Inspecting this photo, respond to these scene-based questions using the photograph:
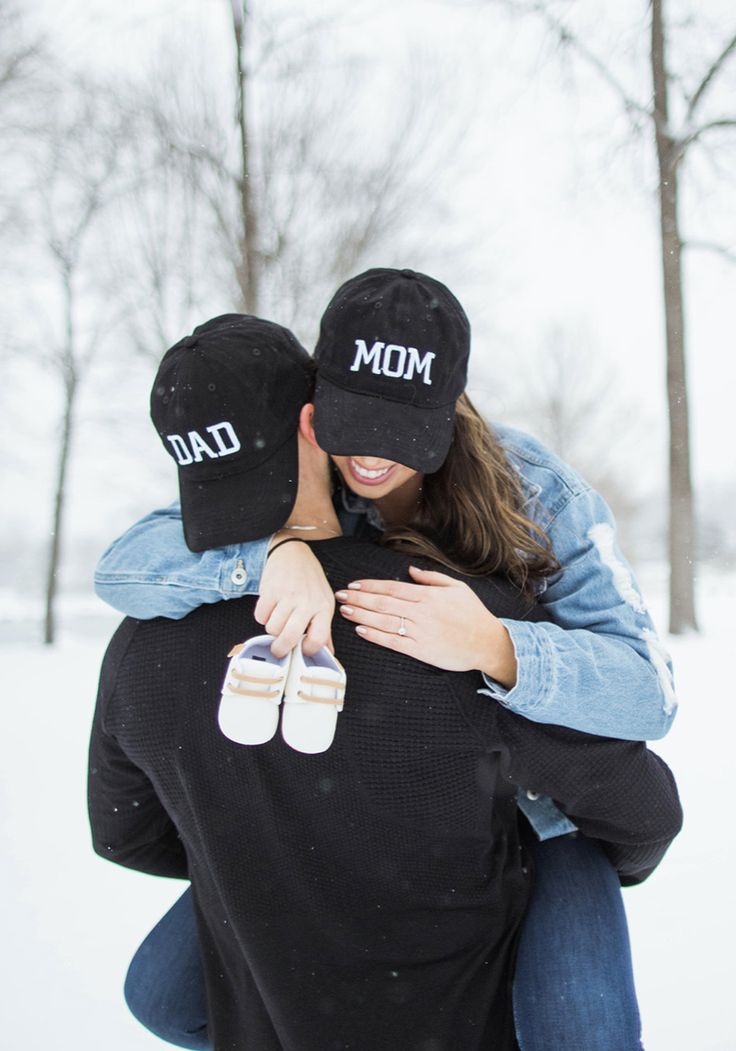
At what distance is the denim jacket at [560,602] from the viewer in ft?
3.39

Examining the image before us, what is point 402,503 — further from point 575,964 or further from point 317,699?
point 575,964

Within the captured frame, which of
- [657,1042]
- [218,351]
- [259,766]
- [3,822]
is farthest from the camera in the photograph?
[3,822]

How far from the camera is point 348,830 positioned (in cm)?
103

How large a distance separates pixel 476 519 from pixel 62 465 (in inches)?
380

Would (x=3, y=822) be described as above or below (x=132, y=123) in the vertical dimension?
below

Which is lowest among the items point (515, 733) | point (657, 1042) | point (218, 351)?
point (657, 1042)

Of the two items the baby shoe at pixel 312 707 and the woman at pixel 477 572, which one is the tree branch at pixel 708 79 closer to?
the woman at pixel 477 572

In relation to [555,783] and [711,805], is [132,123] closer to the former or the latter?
[711,805]

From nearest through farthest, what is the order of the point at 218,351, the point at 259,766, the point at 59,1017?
1. the point at 259,766
2. the point at 218,351
3. the point at 59,1017

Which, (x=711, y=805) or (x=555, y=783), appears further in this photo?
(x=711, y=805)

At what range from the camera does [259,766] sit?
3.35 ft

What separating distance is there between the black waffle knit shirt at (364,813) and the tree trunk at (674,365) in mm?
5501

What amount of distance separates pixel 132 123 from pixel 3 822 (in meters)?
5.74

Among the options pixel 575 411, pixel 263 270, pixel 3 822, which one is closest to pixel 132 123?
pixel 263 270
